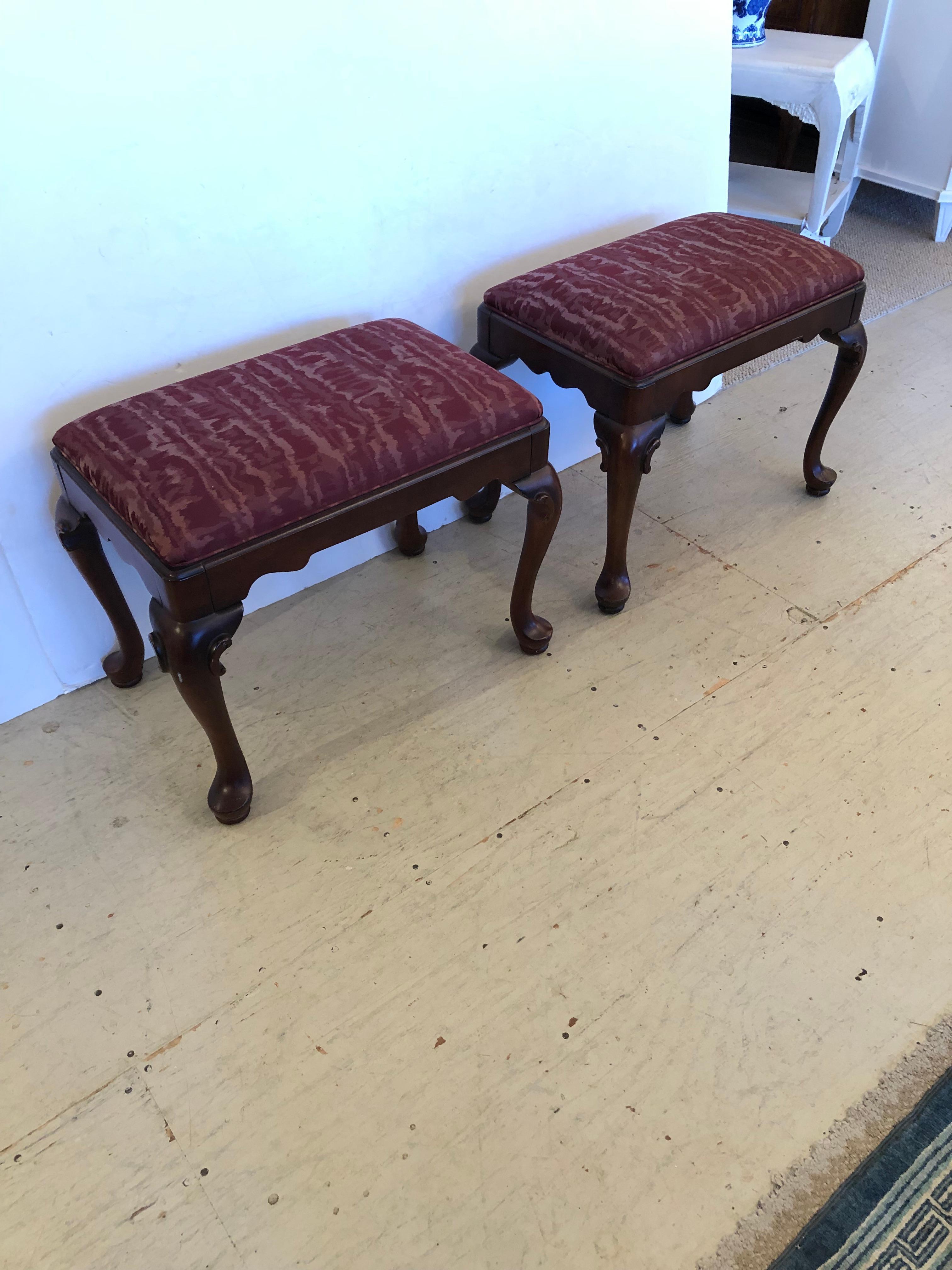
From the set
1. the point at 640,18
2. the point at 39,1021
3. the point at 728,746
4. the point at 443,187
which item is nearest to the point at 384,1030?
the point at 39,1021

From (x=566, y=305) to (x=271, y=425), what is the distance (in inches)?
22.3

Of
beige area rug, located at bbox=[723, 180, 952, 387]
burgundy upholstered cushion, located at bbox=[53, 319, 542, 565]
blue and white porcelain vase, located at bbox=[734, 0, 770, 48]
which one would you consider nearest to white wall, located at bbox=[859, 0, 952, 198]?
beige area rug, located at bbox=[723, 180, 952, 387]

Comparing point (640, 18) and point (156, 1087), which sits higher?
point (640, 18)

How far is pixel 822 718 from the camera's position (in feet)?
5.01

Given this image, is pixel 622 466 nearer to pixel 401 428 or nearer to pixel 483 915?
pixel 401 428

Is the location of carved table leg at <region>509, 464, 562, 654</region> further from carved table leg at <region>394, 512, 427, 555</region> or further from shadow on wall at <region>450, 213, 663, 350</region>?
shadow on wall at <region>450, 213, 663, 350</region>

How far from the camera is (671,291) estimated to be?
156 centimetres

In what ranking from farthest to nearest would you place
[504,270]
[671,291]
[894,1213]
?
1. [504,270]
2. [671,291]
3. [894,1213]

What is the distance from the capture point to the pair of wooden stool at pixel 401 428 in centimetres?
119

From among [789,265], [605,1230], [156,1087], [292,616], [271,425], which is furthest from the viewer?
[292,616]

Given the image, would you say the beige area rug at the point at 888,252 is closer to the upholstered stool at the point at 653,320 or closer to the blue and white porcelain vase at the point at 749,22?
the blue and white porcelain vase at the point at 749,22

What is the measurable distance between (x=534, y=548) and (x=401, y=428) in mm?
330

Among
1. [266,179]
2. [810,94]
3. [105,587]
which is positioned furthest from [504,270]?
[810,94]

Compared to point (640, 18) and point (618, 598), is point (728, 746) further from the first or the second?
point (640, 18)
